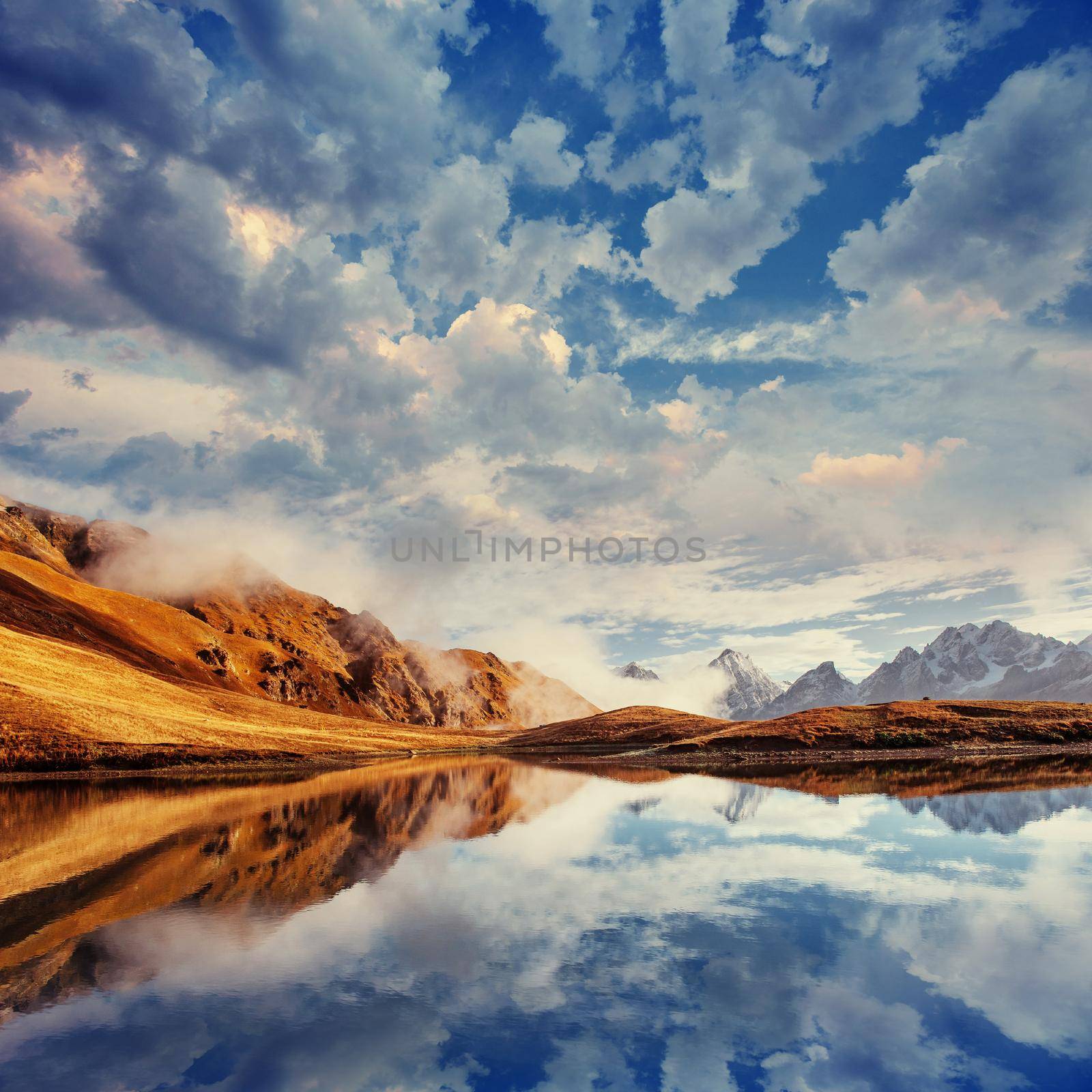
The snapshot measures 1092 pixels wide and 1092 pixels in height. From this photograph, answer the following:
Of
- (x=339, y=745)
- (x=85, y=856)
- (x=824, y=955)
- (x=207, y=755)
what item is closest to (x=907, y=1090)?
(x=824, y=955)

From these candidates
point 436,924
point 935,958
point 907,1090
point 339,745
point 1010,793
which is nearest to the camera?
point 907,1090

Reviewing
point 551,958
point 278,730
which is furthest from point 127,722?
point 551,958

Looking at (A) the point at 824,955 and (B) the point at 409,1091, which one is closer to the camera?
(B) the point at 409,1091

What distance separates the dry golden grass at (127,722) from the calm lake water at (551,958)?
42.4m

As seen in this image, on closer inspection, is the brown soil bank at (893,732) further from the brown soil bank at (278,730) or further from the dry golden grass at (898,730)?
the brown soil bank at (278,730)

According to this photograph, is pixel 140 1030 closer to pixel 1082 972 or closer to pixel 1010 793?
pixel 1082 972

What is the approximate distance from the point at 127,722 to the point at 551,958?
274 feet

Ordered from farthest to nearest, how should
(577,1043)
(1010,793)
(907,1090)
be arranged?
(1010,793)
(577,1043)
(907,1090)

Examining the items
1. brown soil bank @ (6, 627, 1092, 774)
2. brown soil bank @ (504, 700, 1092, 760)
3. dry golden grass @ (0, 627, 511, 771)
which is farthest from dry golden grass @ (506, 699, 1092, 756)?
dry golden grass @ (0, 627, 511, 771)

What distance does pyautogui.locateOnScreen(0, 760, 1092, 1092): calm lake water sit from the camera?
12430 mm

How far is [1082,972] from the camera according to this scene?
1577 centimetres

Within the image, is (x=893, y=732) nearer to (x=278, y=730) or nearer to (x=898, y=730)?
(x=898, y=730)

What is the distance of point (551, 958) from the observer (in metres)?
17.5

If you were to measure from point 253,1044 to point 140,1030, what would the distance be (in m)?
2.79
